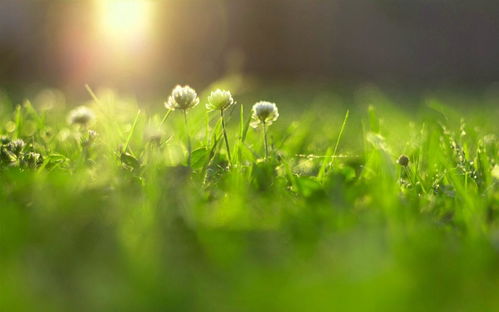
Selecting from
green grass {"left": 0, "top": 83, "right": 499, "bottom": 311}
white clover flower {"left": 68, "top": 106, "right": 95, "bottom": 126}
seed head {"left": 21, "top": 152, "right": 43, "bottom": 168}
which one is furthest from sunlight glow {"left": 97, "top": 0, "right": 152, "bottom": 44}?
seed head {"left": 21, "top": 152, "right": 43, "bottom": 168}

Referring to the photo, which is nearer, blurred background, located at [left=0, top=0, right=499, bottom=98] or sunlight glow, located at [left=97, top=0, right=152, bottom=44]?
sunlight glow, located at [left=97, top=0, right=152, bottom=44]

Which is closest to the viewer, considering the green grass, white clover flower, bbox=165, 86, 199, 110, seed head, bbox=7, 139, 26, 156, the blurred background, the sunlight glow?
the green grass

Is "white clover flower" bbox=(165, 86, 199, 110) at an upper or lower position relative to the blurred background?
lower

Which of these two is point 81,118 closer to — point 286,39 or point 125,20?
point 125,20

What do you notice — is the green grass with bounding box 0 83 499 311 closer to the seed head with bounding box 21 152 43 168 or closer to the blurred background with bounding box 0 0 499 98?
the seed head with bounding box 21 152 43 168

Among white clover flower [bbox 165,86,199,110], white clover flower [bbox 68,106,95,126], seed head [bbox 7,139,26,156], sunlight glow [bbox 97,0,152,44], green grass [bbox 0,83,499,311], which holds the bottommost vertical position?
green grass [bbox 0,83,499,311]

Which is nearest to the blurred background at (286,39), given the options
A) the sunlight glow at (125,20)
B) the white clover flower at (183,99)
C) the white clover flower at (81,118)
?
the sunlight glow at (125,20)

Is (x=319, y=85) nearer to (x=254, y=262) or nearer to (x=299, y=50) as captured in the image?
(x=299, y=50)
